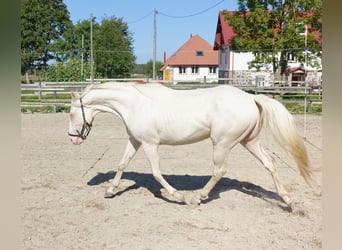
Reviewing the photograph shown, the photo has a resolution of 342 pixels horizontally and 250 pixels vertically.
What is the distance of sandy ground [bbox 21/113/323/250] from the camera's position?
2.76m

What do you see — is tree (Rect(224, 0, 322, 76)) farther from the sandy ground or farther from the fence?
the sandy ground

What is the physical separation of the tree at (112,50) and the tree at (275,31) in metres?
7.28

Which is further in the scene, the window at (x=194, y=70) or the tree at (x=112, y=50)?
the window at (x=194, y=70)

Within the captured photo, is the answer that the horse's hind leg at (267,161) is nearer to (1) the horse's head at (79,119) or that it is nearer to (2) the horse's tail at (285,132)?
(2) the horse's tail at (285,132)

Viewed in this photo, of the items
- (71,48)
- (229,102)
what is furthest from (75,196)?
(71,48)

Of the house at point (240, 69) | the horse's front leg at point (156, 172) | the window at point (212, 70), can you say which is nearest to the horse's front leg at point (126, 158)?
the horse's front leg at point (156, 172)

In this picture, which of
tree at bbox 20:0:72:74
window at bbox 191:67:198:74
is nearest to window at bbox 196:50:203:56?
window at bbox 191:67:198:74

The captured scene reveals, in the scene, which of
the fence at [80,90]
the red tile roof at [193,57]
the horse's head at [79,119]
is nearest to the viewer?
the horse's head at [79,119]

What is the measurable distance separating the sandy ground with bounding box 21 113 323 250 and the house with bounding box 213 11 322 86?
8.07 metres

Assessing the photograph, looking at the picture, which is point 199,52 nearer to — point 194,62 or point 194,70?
point 194,62

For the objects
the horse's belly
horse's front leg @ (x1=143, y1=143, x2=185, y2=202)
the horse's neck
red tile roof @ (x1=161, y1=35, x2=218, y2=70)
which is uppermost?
red tile roof @ (x1=161, y1=35, x2=218, y2=70)

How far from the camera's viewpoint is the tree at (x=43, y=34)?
57.2 feet

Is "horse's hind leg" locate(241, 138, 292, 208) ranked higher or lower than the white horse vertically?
lower

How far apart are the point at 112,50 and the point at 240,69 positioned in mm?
7249
